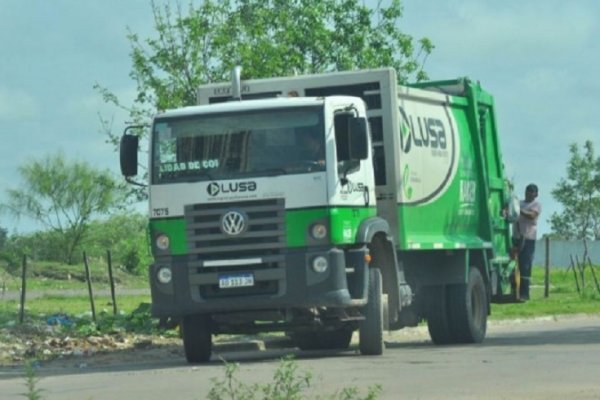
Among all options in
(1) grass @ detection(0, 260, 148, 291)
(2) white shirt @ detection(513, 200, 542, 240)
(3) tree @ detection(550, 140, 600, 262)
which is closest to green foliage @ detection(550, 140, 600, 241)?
(3) tree @ detection(550, 140, 600, 262)

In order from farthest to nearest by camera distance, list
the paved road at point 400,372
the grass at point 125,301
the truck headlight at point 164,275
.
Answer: the grass at point 125,301 → the truck headlight at point 164,275 → the paved road at point 400,372

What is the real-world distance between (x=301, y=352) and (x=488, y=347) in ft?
9.41

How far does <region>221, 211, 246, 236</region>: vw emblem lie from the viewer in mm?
20078

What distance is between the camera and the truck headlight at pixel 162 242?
20547 millimetres

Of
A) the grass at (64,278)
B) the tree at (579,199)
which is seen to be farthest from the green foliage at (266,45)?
the tree at (579,199)

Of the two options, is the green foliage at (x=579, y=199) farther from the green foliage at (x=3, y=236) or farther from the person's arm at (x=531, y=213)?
the person's arm at (x=531, y=213)

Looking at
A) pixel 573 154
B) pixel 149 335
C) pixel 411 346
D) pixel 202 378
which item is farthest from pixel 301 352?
pixel 573 154

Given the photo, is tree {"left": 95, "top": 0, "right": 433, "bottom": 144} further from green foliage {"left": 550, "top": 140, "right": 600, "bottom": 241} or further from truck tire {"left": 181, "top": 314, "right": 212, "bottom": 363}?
green foliage {"left": 550, "top": 140, "right": 600, "bottom": 241}

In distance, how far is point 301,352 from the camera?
23.6 meters

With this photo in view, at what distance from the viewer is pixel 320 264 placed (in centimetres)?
1997

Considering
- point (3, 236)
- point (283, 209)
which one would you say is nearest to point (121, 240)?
point (3, 236)

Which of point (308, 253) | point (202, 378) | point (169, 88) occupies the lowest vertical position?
point (202, 378)

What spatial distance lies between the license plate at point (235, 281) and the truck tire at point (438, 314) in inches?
188

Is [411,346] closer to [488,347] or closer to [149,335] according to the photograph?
[488,347]
